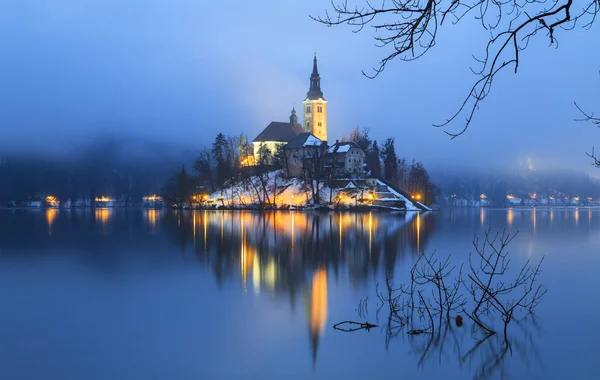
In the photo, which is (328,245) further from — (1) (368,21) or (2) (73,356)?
(1) (368,21)

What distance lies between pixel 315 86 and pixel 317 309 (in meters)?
127

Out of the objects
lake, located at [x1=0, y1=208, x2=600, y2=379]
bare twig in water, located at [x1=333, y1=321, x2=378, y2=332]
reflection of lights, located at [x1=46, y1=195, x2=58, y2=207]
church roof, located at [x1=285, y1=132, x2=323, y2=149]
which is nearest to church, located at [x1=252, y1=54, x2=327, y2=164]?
church roof, located at [x1=285, y1=132, x2=323, y2=149]

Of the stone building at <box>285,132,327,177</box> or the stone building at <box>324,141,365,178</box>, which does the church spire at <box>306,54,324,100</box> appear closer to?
the stone building at <box>285,132,327,177</box>

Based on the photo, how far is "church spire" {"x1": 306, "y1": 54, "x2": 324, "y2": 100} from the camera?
136375 mm

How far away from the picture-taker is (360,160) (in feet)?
359

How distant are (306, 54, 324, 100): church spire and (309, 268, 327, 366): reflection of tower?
11817cm

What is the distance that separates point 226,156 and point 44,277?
103 meters

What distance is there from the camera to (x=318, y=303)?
16.0 metres

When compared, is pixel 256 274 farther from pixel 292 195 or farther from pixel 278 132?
pixel 278 132

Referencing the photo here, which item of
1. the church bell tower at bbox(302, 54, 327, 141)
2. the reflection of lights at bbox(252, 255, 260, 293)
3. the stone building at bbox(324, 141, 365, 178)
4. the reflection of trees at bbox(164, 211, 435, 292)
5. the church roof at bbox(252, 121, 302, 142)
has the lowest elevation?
the reflection of trees at bbox(164, 211, 435, 292)

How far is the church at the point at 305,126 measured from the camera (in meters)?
129

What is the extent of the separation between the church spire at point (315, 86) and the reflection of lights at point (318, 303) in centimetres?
11792

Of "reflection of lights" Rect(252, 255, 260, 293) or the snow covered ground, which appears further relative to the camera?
the snow covered ground

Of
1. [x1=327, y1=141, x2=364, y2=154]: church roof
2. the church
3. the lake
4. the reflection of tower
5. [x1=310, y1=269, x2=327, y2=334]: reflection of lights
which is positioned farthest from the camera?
the church
